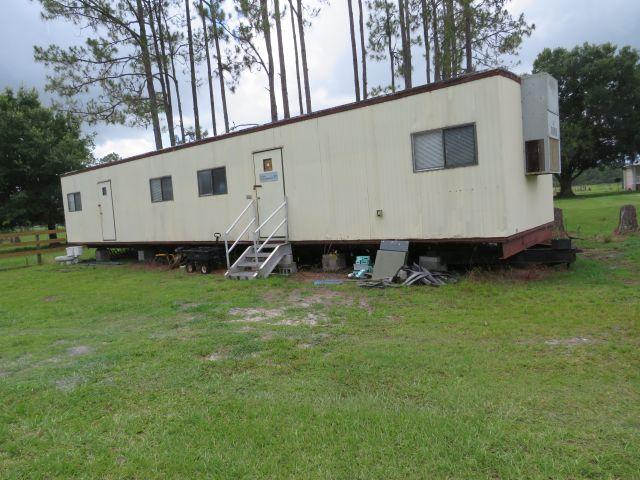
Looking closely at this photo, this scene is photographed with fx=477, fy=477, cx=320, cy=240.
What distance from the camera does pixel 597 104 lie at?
111ft

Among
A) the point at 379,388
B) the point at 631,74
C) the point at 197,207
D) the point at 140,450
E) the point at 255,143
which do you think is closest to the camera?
the point at 140,450

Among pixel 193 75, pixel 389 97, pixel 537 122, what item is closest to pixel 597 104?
pixel 193 75

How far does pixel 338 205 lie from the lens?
9.13 metres

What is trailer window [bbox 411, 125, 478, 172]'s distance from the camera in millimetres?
7340

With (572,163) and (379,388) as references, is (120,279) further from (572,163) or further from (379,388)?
(572,163)

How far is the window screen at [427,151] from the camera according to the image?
766 cm

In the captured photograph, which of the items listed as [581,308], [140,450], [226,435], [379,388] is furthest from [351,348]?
[581,308]

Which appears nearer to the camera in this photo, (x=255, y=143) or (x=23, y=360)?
(x=23, y=360)

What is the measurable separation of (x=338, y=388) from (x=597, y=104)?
37486 mm

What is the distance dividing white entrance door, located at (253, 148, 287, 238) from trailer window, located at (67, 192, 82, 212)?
8.21m

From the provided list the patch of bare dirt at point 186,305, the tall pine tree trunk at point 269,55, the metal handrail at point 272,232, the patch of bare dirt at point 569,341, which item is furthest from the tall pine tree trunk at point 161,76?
the patch of bare dirt at point 569,341

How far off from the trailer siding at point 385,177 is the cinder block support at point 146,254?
2.35 meters

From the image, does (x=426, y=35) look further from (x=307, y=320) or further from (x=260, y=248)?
(x=307, y=320)

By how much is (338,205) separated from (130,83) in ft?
46.1
